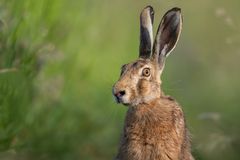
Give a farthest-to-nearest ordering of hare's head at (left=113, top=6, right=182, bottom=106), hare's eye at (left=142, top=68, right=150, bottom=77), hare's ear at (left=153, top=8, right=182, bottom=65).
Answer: hare's ear at (left=153, top=8, right=182, bottom=65) < hare's eye at (left=142, top=68, right=150, bottom=77) < hare's head at (left=113, top=6, right=182, bottom=106)

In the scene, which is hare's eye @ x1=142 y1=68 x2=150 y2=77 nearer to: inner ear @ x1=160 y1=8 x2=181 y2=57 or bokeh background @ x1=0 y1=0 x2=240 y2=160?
inner ear @ x1=160 y1=8 x2=181 y2=57

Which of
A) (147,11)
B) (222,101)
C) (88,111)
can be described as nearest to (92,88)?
(88,111)

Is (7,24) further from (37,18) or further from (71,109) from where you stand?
(71,109)

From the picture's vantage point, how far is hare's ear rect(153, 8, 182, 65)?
29.1ft

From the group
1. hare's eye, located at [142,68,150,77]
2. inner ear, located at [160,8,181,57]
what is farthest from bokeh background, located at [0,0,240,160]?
hare's eye, located at [142,68,150,77]

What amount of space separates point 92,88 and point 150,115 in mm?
2510

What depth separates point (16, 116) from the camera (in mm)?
10148

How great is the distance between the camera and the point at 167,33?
353 inches

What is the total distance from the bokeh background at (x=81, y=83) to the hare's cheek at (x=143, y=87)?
0.82 meters

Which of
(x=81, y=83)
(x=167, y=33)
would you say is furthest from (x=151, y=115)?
(x=81, y=83)

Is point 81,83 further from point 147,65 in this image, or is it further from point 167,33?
point 147,65

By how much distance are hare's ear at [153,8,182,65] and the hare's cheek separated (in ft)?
0.93

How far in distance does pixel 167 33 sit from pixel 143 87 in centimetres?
52

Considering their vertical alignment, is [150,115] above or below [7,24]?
below
